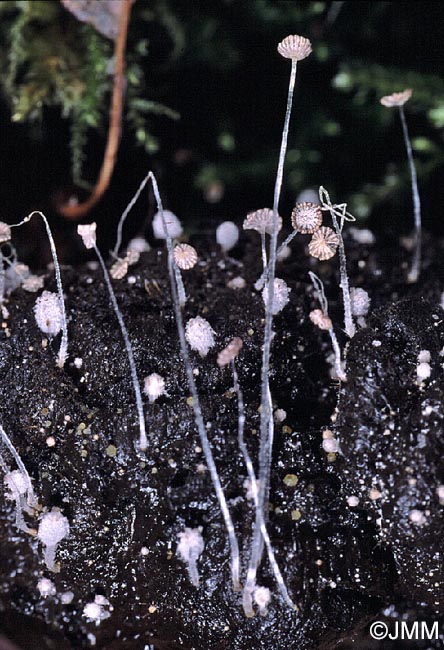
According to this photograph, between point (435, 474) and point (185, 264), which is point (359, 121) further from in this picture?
point (435, 474)

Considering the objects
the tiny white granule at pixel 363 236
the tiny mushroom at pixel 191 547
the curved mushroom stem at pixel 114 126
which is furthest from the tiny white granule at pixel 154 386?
the curved mushroom stem at pixel 114 126

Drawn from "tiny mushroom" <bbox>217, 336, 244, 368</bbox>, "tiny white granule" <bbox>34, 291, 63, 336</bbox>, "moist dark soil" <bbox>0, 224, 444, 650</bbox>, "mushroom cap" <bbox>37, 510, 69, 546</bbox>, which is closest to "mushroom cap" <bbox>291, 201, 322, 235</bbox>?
"moist dark soil" <bbox>0, 224, 444, 650</bbox>

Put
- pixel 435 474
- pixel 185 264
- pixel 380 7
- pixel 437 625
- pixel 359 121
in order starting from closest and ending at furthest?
pixel 435 474 → pixel 185 264 → pixel 437 625 → pixel 380 7 → pixel 359 121

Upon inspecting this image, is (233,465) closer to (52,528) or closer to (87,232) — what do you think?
(52,528)

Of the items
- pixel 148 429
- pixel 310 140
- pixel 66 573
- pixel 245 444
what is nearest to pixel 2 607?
pixel 66 573

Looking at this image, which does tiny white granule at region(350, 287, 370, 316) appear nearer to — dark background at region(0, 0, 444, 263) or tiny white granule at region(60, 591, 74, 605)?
dark background at region(0, 0, 444, 263)

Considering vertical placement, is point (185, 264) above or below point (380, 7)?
below

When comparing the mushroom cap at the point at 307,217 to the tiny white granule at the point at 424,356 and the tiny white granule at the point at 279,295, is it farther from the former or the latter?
the tiny white granule at the point at 424,356
